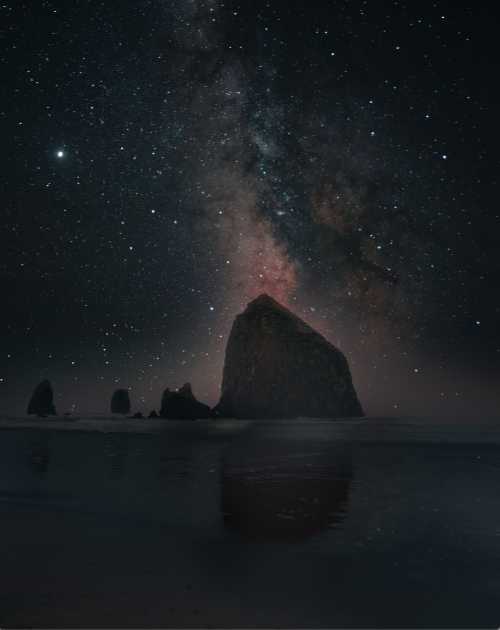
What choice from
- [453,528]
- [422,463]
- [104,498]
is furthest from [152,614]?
[422,463]

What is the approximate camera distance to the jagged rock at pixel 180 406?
123125 millimetres

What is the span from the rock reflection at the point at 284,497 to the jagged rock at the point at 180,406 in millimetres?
98113

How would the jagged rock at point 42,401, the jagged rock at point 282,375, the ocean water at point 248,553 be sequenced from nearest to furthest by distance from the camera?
the ocean water at point 248,553 → the jagged rock at point 282,375 → the jagged rock at point 42,401

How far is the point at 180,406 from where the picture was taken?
123 m

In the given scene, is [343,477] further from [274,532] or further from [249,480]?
[274,532]

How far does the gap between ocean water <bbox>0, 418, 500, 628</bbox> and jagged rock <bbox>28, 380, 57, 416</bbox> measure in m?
A: 139


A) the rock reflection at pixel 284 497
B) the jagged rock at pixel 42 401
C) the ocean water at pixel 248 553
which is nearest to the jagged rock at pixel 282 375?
the jagged rock at pixel 42 401

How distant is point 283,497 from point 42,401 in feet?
481

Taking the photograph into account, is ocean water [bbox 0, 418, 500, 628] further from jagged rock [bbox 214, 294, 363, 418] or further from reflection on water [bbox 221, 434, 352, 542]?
jagged rock [bbox 214, 294, 363, 418]

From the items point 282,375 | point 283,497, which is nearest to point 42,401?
point 282,375

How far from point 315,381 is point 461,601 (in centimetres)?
13974

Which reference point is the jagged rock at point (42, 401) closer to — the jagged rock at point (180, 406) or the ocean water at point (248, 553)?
the jagged rock at point (180, 406)

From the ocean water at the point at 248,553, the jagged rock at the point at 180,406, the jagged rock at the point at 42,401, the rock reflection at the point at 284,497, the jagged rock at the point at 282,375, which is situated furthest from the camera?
the jagged rock at the point at 42,401

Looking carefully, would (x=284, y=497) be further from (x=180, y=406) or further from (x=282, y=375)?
(x=282, y=375)
